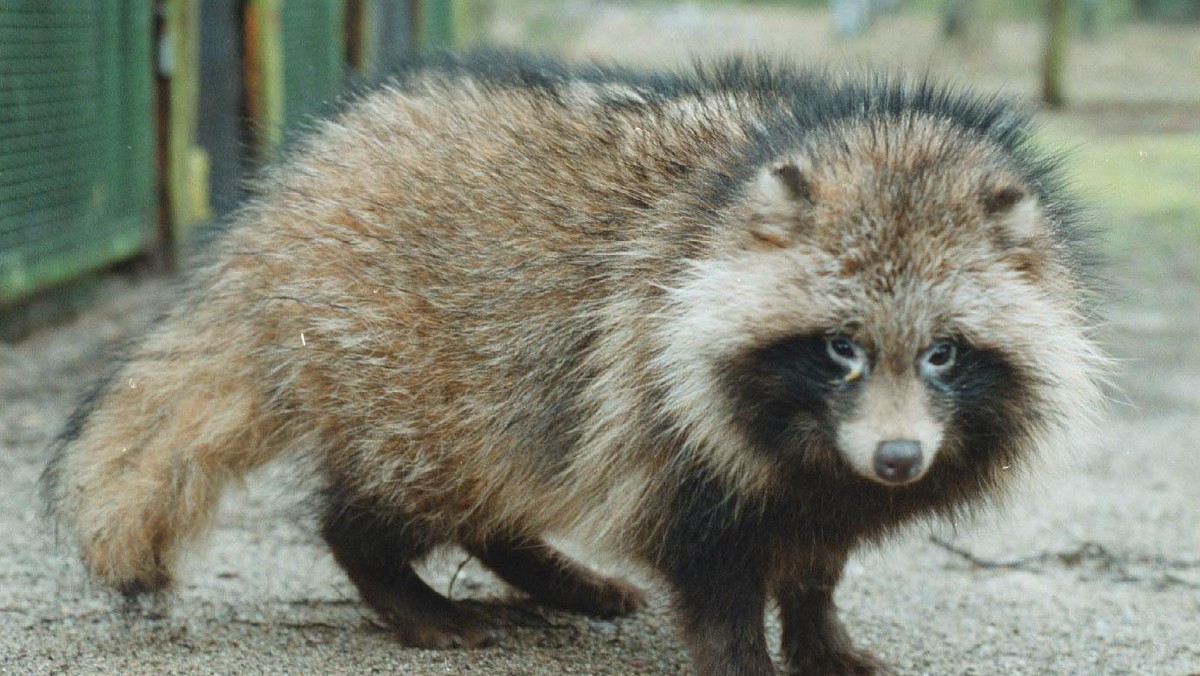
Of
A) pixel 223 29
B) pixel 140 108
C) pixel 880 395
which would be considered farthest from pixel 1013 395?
pixel 223 29

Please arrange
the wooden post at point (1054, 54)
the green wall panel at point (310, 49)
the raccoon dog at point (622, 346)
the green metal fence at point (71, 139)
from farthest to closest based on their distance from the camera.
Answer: the wooden post at point (1054, 54) < the green wall panel at point (310, 49) < the green metal fence at point (71, 139) < the raccoon dog at point (622, 346)

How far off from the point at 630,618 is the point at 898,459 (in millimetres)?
1614

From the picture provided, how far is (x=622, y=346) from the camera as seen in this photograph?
3400mm

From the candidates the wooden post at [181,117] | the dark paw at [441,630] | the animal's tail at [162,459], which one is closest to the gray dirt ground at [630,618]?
the dark paw at [441,630]

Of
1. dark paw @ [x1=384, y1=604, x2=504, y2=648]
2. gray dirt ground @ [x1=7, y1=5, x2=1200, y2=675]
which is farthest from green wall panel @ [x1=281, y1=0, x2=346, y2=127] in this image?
dark paw @ [x1=384, y1=604, x2=504, y2=648]

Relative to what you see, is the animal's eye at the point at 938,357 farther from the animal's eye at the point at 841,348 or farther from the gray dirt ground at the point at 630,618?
the gray dirt ground at the point at 630,618

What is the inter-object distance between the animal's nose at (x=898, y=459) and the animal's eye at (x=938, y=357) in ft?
0.65

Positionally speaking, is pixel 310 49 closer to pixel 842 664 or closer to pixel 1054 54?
pixel 842 664

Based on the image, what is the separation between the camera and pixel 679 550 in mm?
3410

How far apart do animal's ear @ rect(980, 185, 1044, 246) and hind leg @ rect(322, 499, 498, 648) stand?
1.80 m

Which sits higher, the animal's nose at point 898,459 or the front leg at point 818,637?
the animal's nose at point 898,459

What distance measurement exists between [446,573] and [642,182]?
65.0 inches

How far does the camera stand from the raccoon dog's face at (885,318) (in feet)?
9.87

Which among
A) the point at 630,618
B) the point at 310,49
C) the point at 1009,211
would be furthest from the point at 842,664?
the point at 310,49
